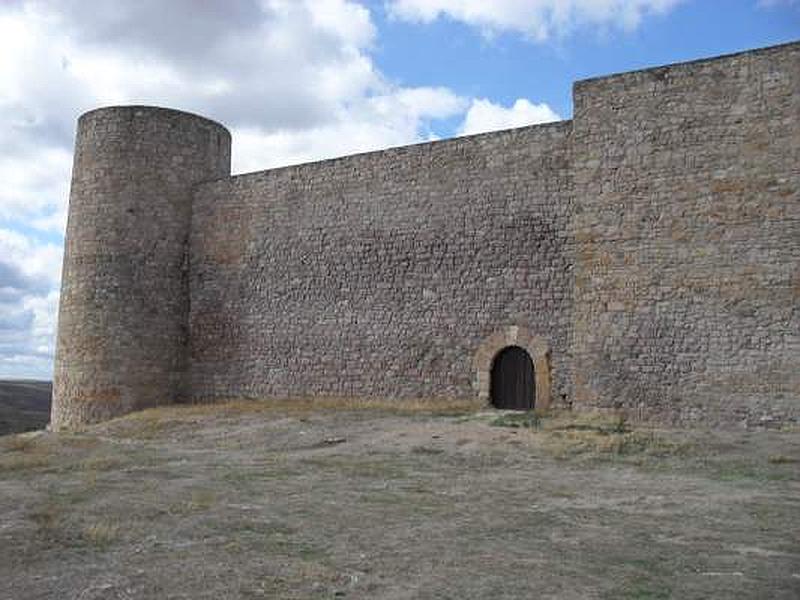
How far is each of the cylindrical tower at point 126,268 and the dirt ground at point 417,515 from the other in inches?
195

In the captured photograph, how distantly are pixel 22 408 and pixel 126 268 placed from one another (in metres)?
24.3

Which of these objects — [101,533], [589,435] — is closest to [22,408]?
[589,435]

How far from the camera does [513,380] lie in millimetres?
12930

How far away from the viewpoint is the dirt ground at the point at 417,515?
4289 mm

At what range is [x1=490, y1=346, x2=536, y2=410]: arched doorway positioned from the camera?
12.8 meters

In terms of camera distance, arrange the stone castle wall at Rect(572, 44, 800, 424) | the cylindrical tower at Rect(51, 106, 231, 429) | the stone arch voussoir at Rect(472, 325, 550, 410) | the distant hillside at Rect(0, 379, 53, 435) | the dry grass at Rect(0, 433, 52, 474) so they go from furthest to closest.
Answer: the distant hillside at Rect(0, 379, 53, 435) → the cylindrical tower at Rect(51, 106, 231, 429) → the stone arch voussoir at Rect(472, 325, 550, 410) → the stone castle wall at Rect(572, 44, 800, 424) → the dry grass at Rect(0, 433, 52, 474)

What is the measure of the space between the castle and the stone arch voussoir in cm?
3

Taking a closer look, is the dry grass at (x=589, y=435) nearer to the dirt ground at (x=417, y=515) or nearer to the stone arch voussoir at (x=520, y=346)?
the dirt ground at (x=417, y=515)

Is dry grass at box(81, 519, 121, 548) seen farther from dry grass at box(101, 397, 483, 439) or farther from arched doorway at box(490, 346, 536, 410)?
arched doorway at box(490, 346, 536, 410)

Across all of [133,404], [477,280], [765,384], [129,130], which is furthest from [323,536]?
[129,130]

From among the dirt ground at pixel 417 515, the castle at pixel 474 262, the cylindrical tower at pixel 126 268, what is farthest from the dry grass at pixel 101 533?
the cylindrical tower at pixel 126 268

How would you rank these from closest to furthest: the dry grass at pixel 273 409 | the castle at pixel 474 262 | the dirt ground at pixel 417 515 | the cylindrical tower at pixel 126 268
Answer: the dirt ground at pixel 417 515 → the castle at pixel 474 262 → the dry grass at pixel 273 409 → the cylindrical tower at pixel 126 268

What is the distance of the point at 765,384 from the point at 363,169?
7279 millimetres

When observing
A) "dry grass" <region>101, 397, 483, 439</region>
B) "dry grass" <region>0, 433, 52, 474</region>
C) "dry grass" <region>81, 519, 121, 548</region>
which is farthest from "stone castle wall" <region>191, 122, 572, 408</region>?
"dry grass" <region>81, 519, 121, 548</region>
